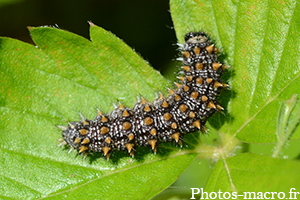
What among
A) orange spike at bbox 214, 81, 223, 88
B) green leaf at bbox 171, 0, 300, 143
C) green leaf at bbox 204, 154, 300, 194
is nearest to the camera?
green leaf at bbox 204, 154, 300, 194

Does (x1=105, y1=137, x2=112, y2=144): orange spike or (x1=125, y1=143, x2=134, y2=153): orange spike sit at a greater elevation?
(x1=105, y1=137, x2=112, y2=144): orange spike

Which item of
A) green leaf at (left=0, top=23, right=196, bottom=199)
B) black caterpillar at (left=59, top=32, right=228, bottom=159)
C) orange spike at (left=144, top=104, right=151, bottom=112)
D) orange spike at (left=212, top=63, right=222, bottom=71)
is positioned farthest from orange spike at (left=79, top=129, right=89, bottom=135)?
orange spike at (left=212, top=63, right=222, bottom=71)

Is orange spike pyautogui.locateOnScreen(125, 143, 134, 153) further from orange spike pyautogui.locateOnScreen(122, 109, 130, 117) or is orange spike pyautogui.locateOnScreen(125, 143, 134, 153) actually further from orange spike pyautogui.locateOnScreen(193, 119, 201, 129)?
orange spike pyautogui.locateOnScreen(193, 119, 201, 129)

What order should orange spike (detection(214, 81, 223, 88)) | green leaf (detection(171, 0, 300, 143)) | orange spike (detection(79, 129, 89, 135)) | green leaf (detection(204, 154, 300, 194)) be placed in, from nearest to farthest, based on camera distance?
green leaf (detection(204, 154, 300, 194))
green leaf (detection(171, 0, 300, 143))
orange spike (detection(214, 81, 223, 88))
orange spike (detection(79, 129, 89, 135))

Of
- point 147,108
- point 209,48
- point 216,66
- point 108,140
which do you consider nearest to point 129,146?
point 108,140

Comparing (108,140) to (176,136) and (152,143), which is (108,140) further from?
(176,136)

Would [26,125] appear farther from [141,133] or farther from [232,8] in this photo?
[232,8]

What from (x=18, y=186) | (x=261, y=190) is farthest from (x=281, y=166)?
(x=18, y=186)
